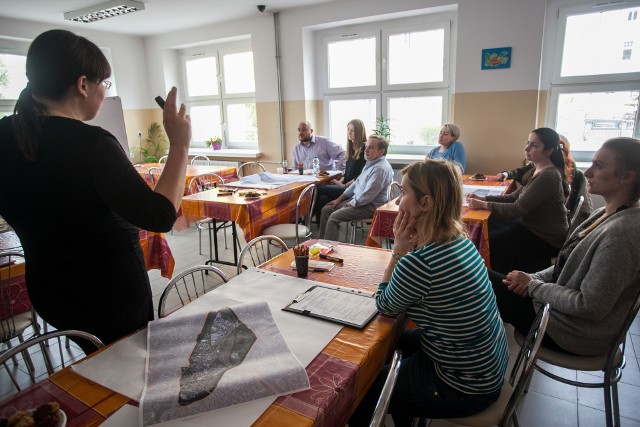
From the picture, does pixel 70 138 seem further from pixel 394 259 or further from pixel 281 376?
pixel 394 259

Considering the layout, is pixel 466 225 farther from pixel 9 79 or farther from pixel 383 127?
pixel 9 79

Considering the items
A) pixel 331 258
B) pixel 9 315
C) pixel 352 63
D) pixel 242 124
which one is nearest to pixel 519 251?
pixel 331 258

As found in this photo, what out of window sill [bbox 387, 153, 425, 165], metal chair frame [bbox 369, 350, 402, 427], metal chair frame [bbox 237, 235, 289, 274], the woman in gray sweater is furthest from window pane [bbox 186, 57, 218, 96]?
metal chair frame [bbox 369, 350, 402, 427]

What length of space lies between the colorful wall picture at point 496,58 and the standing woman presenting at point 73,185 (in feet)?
13.5

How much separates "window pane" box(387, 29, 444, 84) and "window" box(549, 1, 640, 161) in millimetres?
1261

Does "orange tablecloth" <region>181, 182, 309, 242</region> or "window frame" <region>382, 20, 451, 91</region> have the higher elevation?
"window frame" <region>382, 20, 451, 91</region>

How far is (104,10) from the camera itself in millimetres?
4707

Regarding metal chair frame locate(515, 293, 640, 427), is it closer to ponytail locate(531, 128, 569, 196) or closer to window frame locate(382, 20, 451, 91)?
ponytail locate(531, 128, 569, 196)

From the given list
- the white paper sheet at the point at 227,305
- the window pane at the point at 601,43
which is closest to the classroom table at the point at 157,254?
the white paper sheet at the point at 227,305

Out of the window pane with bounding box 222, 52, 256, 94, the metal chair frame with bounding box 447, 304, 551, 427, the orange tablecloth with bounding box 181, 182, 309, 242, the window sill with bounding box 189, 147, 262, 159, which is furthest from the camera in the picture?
the window pane with bounding box 222, 52, 256, 94

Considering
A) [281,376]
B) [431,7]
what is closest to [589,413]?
[281,376]

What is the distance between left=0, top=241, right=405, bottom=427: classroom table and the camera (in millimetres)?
829

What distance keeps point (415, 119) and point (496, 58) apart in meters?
1.23

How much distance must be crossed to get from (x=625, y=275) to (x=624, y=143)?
20.1 inches
